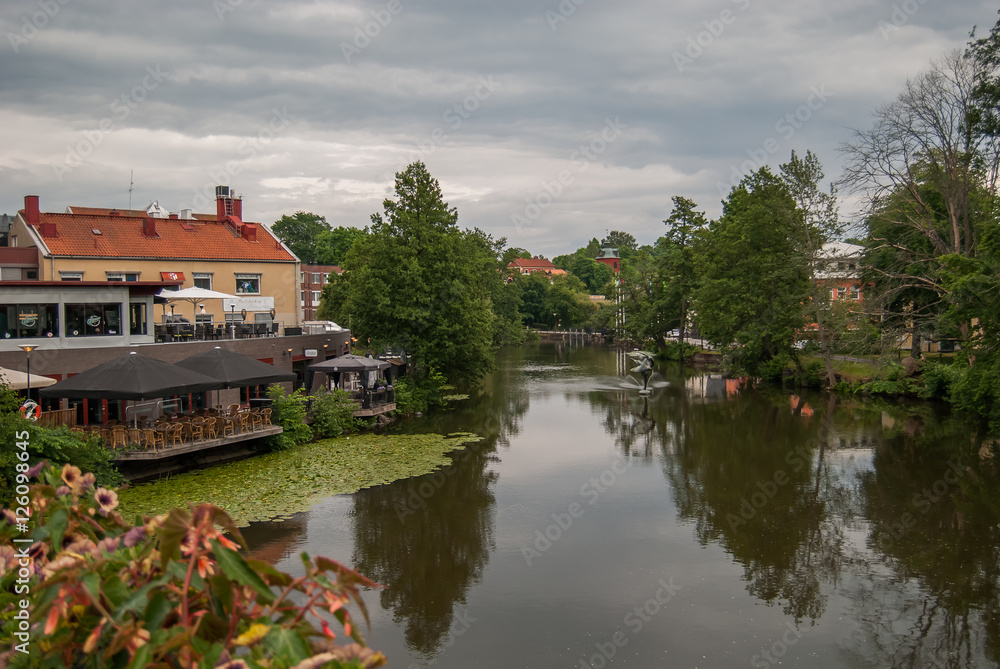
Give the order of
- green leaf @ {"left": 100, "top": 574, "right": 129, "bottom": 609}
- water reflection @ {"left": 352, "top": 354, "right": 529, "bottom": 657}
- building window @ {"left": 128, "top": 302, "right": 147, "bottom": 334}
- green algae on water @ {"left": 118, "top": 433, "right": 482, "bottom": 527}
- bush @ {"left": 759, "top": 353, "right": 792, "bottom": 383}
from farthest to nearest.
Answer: bush @ {"left": 759, "top": 353, "right": 792, "bottom": 383} → building window @ {"left": 128, "top": 302, "right": 147, "bottom": 334} → green algae on water @ {"left": 118, "top": 433, "right": 482, "bottom": 527} → water reflection @ {"left": 352, "top": 354, "right": 529, "bottom": 657} → green leaf @ {"left": 100, "top": 574, "right": 129, "bottom": 609}

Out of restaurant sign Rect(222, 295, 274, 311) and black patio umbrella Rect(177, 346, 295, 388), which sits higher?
restaurant sign Rect(222, 295, 274, 311)

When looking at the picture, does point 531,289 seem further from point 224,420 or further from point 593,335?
point 224,420

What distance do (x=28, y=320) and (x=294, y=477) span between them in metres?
9.57

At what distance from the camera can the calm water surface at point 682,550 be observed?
11.1 metres

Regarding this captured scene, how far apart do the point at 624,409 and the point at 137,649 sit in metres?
32.5

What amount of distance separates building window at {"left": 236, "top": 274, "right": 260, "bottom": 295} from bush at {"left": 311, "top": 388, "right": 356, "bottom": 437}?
37.8 ft

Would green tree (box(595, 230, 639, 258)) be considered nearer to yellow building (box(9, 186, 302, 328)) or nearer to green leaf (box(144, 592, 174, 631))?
yellow building (box(9, 186, 302, 328))

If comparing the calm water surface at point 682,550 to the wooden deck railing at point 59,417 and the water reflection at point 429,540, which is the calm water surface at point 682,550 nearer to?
the water reflection at point 429,540

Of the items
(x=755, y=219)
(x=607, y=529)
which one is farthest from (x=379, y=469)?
(x=755, y=219)

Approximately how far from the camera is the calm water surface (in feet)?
36.3

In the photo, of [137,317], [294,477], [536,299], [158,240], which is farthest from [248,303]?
[536,299]

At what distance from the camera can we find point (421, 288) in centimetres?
3466

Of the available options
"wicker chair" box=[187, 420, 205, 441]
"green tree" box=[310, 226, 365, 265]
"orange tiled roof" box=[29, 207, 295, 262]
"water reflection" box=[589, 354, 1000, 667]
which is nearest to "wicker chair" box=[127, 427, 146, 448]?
"wicker chair" box=[187, 420, 205, 441]

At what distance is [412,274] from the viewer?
34.2 metres
